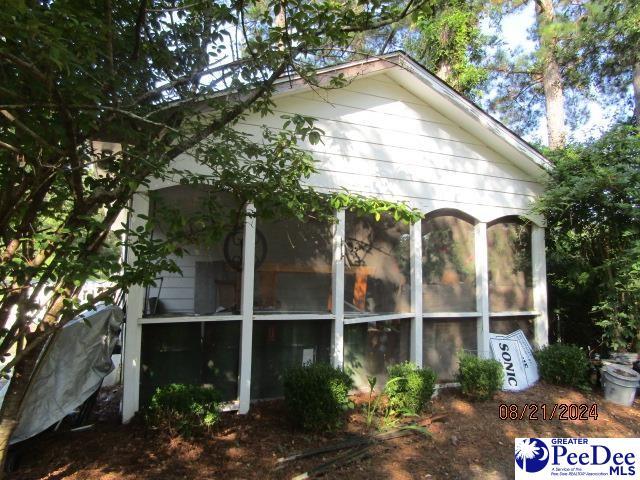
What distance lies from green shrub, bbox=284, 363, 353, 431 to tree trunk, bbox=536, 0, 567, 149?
13.2 meters

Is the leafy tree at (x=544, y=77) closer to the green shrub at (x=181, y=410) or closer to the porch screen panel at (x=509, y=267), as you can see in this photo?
the porch screen panel at (x=509, y=267)

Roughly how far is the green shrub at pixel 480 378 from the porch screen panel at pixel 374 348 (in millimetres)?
807

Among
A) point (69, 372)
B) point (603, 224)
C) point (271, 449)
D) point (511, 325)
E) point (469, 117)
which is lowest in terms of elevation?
point (271, 449)

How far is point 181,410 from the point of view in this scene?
4.08 metres

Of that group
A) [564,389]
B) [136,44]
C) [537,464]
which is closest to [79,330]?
[136,44]

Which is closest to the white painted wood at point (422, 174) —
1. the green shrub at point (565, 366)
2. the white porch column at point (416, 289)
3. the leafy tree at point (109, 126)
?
the white porch column at point (416, 289)

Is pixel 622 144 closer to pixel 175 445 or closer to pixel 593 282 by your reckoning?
pixel 593 282

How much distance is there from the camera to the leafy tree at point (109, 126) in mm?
2600

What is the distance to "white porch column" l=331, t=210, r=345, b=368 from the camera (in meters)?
5.35

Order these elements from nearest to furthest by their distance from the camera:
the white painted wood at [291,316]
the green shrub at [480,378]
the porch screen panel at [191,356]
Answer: the porch screen panel at [191,356]
the white painted wood at [291,316]
the green shrub at [480,378]

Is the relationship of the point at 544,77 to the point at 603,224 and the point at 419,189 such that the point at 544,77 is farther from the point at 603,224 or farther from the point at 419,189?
the point at 419,189
